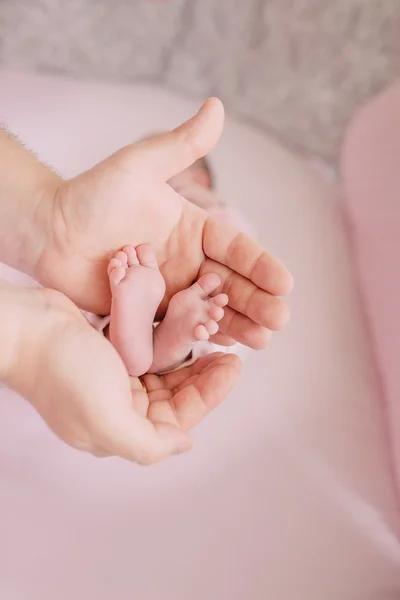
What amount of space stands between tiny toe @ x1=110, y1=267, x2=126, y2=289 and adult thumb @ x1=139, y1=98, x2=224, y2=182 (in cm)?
11

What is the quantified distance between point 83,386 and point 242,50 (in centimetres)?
80

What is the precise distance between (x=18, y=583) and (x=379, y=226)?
757 millimetres

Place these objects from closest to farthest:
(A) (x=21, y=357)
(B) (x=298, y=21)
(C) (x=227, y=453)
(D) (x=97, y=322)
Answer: (A) (x=21, y=357) → (D) (x=97, y=322) → (C) (x=227, y=453) → (B) (x=298, y=21)

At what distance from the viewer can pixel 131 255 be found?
0.70 metres

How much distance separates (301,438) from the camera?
1.00m

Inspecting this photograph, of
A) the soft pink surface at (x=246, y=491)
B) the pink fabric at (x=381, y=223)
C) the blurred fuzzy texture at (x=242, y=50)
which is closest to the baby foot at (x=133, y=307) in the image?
the soft pink surface at (x=246, y=491)

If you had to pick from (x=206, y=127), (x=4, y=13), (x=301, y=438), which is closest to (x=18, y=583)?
(x=301, y=438)

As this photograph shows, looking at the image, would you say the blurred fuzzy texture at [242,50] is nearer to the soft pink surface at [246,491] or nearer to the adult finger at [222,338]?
the soft pink surface at [246,491]

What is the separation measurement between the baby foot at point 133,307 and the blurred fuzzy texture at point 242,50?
62 cm

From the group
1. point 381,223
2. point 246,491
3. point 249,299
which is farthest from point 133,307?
point 381,223

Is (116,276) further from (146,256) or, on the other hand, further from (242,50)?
(242,50)

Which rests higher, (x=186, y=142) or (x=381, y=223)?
(x=381, y=223)

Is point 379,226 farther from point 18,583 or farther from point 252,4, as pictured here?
point 18,583

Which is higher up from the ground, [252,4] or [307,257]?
[252,4]
